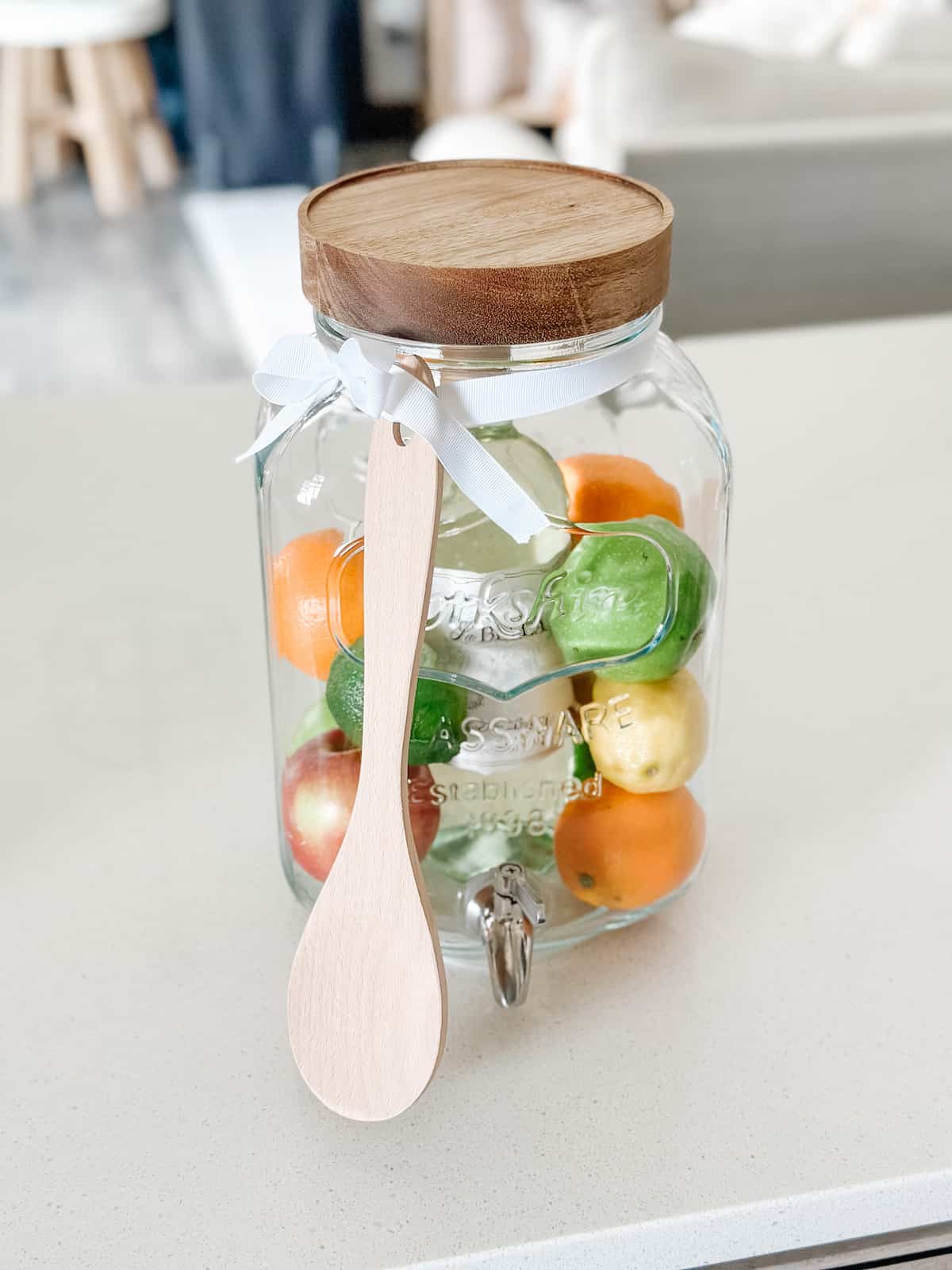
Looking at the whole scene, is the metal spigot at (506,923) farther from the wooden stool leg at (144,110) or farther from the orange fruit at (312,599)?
the wooden stool leg at (144,110)

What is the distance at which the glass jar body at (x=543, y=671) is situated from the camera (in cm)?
49

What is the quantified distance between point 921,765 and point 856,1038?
0.60ft

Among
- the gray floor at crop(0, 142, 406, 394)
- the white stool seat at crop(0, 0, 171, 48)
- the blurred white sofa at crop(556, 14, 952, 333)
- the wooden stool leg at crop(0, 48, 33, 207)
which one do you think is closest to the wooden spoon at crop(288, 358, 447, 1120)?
the blurred white sofa at crop(556, 14, 952, 333)

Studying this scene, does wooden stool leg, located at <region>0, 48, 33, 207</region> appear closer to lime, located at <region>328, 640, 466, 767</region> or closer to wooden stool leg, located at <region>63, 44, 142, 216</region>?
wooden stool leg, located at <region>63, 44, 142, 216</region>

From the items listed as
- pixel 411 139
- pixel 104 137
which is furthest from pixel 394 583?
pixel 411 139

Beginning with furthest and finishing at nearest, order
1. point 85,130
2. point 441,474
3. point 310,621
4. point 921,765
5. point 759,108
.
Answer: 1. point 85,130
2. point 759,108
3. point 921,765
4. point 310,621
5. point 441,474

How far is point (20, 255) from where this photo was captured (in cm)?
368

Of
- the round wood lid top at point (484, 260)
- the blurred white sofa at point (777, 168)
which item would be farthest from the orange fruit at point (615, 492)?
the blurred white sofa at point (777, 168)

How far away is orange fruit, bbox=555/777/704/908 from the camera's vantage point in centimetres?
52

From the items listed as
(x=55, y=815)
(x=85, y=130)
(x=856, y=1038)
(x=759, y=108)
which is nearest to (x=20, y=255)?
(x=85, y=130)

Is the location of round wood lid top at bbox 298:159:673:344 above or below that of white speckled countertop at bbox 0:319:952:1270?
above

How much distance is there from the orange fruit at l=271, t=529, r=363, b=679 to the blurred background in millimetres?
1214

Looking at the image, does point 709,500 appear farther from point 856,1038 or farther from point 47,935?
point 47,935

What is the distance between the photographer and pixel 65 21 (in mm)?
3705
